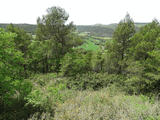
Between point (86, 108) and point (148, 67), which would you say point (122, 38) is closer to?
point (148, 67)

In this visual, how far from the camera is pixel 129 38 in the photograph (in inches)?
583

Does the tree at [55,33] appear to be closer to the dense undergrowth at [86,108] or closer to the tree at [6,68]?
the tree at [6,68]

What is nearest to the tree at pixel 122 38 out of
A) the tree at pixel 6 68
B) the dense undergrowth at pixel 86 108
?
the dense undergrowth at pixel 86 108

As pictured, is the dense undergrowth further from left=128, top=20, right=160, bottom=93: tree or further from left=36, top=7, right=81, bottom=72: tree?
left=36, top=7, right=81, bottom=72: tree

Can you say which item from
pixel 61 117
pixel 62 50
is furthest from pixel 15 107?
pixel 62 50

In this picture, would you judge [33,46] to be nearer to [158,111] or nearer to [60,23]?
[60,23]

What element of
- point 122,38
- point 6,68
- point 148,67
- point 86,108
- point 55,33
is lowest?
point 148,67

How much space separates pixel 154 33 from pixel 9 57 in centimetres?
1431

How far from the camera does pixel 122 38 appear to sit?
14930 millimetres

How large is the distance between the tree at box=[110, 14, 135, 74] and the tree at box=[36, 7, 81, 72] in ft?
27.8

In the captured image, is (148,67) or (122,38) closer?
(148,67)

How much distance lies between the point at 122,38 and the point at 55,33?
1225 centimetres

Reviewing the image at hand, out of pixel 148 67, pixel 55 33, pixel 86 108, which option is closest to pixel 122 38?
pixel 148 67

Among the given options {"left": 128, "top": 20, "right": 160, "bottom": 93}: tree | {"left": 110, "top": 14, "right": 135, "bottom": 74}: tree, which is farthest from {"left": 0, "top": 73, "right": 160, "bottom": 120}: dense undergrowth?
{"left": 110, "top": 14, "right": 135, "bottom": 74}: tree
